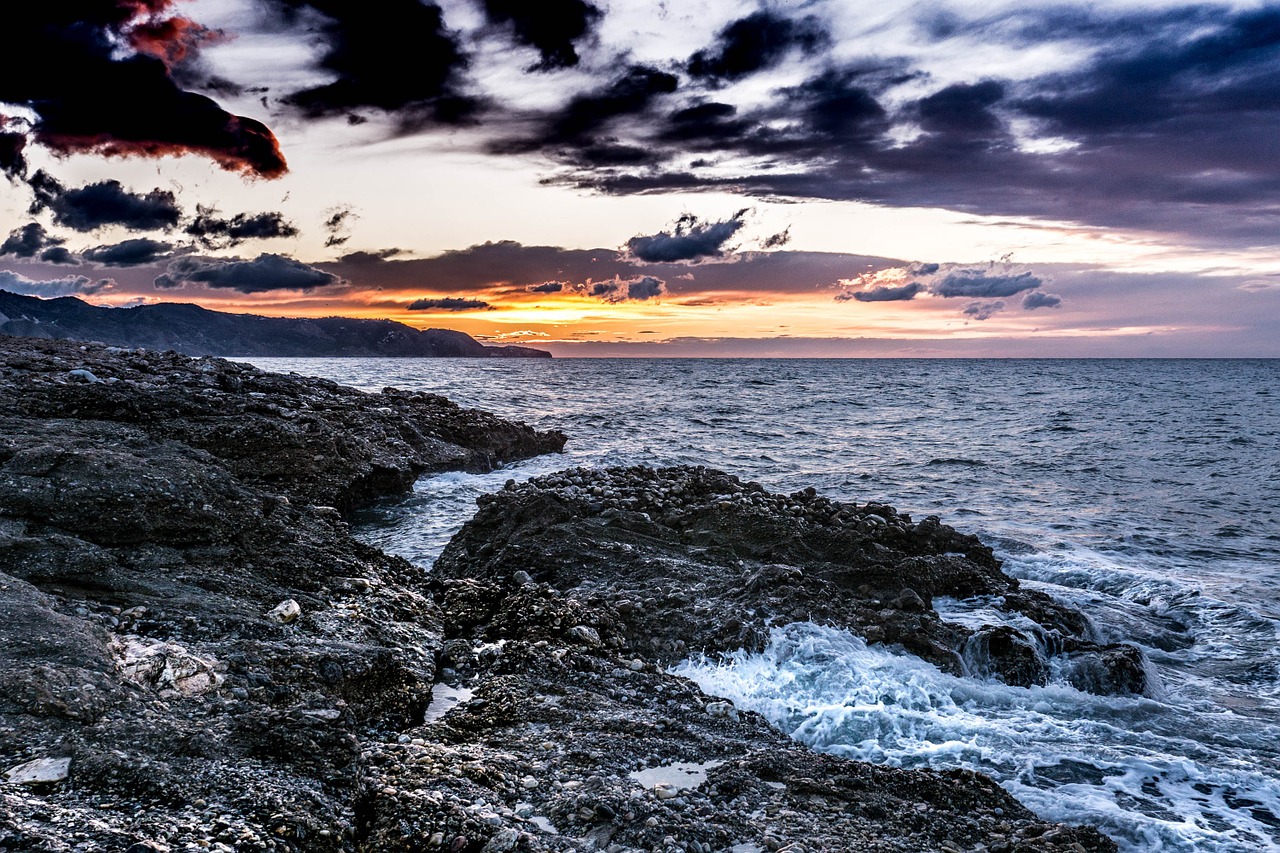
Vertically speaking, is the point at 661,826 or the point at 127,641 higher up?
the point at 127,641

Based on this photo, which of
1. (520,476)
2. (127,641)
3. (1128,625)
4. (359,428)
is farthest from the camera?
(520,476)

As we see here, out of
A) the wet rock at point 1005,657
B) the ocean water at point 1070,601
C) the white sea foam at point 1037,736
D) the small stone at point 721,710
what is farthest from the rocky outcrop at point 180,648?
the wet rock at point 1005,657

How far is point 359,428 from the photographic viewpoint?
73.0 feet

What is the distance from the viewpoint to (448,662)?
8.31 meters

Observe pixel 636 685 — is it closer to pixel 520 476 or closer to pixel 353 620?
pixel 353 620

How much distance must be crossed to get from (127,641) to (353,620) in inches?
91.7

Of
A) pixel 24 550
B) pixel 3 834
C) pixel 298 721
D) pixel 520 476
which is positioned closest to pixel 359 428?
pixel 520 476

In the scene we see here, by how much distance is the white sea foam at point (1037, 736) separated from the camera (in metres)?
6.86

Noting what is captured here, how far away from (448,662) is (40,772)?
4088 millimetres

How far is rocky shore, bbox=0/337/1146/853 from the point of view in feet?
16.6

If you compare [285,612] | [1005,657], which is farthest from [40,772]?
[1005,657]

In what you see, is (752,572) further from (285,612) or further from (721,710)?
(285,612)

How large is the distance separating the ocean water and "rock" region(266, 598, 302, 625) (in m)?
4.99

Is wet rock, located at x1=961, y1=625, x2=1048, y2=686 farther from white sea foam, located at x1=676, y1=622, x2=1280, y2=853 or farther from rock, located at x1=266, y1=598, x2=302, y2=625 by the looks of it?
rock, located at x1=266, y1=598, x2=302, y2=625
